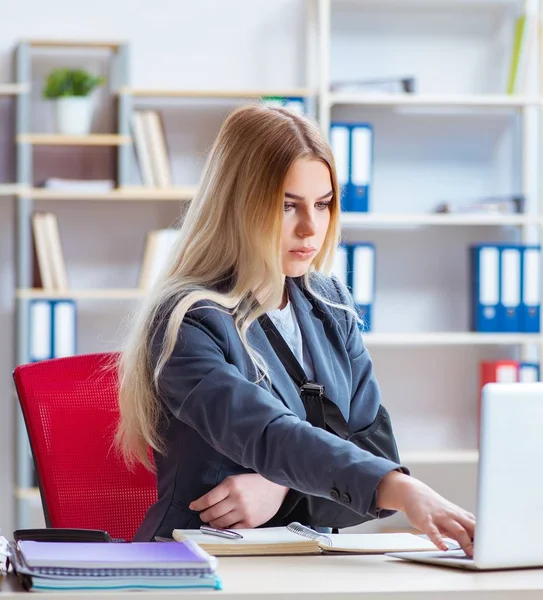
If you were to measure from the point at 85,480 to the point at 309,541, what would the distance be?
65 cm

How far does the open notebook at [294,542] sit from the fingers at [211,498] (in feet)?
0.26

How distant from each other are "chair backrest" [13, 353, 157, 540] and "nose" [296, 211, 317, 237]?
1.67 feet

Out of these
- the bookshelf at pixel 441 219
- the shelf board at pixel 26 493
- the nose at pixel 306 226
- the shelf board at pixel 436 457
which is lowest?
the shelf board at pixel 26 493

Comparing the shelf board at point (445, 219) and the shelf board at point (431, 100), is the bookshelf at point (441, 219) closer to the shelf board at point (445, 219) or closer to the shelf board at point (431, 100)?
the shelf board at point (445, 219)

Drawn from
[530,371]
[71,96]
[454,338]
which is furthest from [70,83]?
[530,371]

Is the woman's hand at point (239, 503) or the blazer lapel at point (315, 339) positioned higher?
the blazer lapel at point (315, 339)

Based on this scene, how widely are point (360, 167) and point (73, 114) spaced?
105 centimetres

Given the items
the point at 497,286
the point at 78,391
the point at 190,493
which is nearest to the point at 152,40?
the point at 497,286

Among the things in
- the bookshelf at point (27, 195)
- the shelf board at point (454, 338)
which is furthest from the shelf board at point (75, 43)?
the shelf board at point (454, 338)

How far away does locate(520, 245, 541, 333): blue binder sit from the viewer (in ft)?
12.3

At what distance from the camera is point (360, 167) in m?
3.72

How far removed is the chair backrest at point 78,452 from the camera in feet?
6.15

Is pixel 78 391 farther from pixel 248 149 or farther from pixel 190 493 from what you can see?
pixel 248 149

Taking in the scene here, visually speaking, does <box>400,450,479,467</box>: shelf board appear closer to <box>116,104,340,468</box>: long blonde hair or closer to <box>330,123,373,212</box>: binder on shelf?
<box>330,123,373,212</box>: binder on shelf
